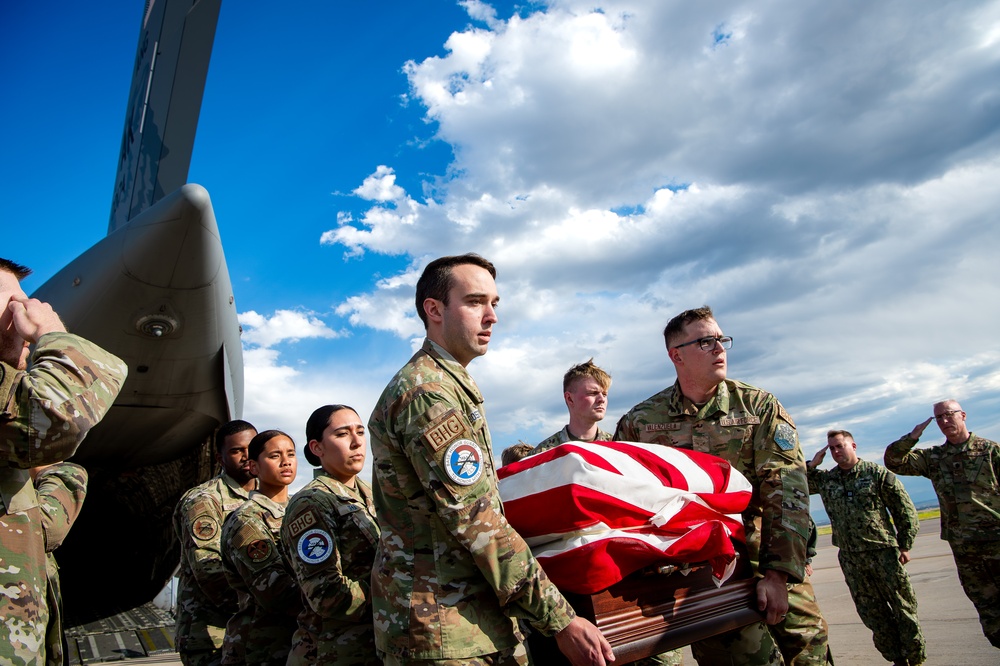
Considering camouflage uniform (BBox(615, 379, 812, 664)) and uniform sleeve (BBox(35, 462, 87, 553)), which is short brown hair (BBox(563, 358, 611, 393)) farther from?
uniform sleeve (BBox(35, 462, 87, 553))

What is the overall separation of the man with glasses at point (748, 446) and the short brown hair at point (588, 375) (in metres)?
0.73

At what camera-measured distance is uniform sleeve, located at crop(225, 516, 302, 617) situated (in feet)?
10.4

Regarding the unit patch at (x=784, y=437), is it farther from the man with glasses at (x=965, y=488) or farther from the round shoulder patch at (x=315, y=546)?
the man with glasses at (x=965, y=488)

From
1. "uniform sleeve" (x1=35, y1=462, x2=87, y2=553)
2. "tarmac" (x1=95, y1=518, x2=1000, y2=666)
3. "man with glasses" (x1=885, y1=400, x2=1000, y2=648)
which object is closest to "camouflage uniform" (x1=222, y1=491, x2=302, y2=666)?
"uniform sleeve" (x1=35, y1=462, x2=87, y2=553)

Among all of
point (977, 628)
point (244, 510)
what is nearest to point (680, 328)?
A: point (244, 510)

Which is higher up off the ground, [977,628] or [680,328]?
[680,328]

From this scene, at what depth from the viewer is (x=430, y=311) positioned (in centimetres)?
222

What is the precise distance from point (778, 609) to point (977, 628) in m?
4.73

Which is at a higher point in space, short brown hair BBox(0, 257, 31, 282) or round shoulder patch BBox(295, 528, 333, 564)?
short brown hair BBox(0, 257, 31, 282)

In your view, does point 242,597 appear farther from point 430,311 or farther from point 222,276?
point 222,276

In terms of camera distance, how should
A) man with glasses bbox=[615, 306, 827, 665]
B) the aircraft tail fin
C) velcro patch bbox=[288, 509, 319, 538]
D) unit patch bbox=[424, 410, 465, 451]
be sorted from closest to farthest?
1. unit patch bbox=[424, 410, 465, 451]
2. man with glasses bbox=[615, 306, 827, 665]
3. velcro patch bbox=[288, 509, 319, 538]
4. the aircraft tail fin

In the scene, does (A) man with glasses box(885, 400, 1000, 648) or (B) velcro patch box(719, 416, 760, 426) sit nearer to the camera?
(B) velcro patch box(719, 416, 760, 426)

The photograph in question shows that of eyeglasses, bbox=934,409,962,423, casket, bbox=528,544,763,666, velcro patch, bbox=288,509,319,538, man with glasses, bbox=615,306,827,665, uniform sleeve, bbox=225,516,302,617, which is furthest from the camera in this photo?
eyeglasses, bbox=934,409,962,423

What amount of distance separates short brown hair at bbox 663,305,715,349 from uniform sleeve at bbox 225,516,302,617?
7.17 feet
